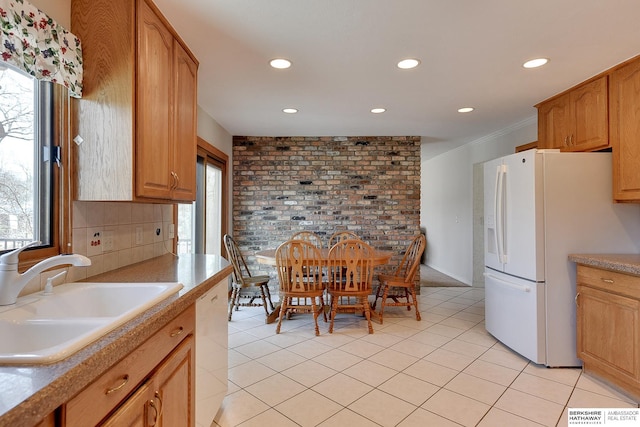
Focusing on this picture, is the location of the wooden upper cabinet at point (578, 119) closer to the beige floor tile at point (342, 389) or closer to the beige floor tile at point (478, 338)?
the beige floor tile at point (478, 338)

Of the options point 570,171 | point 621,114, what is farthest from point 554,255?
point 621,114

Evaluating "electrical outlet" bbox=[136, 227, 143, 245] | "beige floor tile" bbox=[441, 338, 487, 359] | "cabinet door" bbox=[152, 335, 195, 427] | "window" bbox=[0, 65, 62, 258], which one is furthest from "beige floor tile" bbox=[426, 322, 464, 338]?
"window" bbox=[0, 65, 62, 258]

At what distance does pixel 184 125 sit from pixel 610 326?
3.07 metres

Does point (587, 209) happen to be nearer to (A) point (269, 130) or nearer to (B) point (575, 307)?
(B) point (575, 307)

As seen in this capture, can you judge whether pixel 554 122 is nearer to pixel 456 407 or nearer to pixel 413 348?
pixel 413 348

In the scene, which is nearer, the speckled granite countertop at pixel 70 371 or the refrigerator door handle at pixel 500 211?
the speckled granite countertop at pixel 70 371

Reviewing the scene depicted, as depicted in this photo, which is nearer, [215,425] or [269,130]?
[215,425]

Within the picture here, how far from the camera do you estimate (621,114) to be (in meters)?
2.42

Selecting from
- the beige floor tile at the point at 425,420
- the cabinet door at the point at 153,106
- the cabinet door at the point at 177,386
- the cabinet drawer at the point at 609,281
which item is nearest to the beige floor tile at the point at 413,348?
the beige floor tile at the point at 425,420

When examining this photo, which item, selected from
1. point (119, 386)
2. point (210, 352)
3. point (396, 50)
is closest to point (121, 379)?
point (119, 386)

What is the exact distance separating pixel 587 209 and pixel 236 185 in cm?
393

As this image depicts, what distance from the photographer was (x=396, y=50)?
84.7 inches

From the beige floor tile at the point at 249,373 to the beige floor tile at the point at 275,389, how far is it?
2.2 inches

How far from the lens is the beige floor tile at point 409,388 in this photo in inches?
82.0
